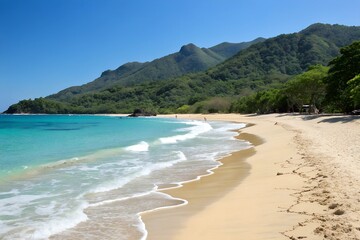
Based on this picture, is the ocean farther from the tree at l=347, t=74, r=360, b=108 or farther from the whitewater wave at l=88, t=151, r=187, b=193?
the tree at l=347, t=74, r=360, b=108

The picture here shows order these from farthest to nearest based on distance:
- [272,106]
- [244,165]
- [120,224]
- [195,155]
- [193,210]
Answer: [272,106]
[195,155]
[244,165]
[193,210]
[120,224]

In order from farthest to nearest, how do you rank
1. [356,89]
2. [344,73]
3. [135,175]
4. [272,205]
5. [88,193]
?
[344,73] < [356,89] < [135,175] < [88,193] < [272,205]

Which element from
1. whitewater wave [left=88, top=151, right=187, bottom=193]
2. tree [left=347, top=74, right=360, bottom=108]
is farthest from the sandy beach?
tree [left=347, top=74, right=360, bottom=108]

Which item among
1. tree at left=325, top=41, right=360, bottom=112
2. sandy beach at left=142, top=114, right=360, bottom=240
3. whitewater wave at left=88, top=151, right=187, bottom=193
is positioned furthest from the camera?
tree at left=325, top=41, right=360, bottom=112

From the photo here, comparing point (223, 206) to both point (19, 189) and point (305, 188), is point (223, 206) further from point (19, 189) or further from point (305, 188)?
point (19, 189)

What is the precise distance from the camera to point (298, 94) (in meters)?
69.5

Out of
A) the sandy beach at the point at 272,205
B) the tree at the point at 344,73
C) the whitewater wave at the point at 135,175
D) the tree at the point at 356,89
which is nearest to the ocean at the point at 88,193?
the whitewater wave at the point at 135,175

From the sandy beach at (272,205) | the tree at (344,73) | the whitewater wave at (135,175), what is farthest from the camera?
the tree at (344,73)

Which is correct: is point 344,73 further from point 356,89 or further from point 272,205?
point 272,205

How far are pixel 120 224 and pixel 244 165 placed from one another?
9.86 metres

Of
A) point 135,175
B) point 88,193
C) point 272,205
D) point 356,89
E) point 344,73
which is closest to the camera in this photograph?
point 272,205

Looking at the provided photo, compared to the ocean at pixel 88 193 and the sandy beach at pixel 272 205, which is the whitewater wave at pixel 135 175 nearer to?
the ocean at pixel 88 193

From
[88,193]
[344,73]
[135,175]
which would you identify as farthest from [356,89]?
[88,193]

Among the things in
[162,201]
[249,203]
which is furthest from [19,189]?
[249,203]
